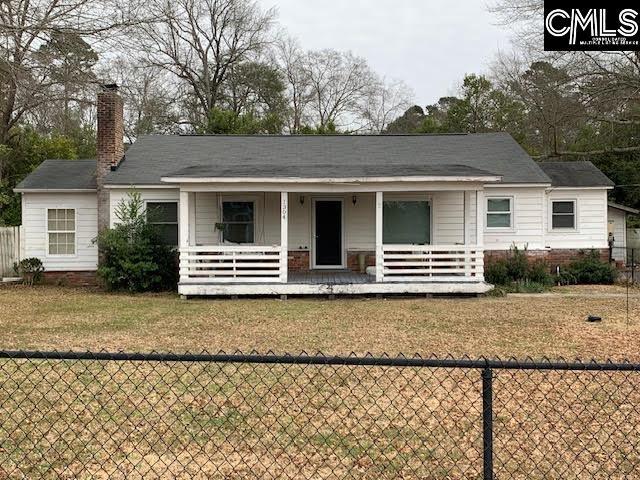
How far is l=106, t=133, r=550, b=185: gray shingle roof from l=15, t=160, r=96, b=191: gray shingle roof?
1089 millimetres

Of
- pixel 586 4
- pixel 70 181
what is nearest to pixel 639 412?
pixel 586 4

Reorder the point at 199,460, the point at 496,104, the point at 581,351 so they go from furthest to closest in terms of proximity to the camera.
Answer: the point at 496,104 < the point at 581,351 < the point at 199,460

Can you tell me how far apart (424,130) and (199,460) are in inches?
1100

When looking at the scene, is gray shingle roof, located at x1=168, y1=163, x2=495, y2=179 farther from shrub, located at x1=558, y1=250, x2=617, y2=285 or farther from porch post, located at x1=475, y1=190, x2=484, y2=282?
shrub, located at x1=558, y1=250, x2=617, y2=285

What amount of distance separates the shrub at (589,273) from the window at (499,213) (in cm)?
220

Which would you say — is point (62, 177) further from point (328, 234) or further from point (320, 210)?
point (328, 234)

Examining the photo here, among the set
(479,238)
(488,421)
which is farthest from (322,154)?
(488,421)

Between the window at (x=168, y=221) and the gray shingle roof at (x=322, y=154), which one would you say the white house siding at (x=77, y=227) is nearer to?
the gray shingle roof at (x=322, y=154)

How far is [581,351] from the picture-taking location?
7957 mm

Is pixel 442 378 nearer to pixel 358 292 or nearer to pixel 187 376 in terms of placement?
pixel 187 376

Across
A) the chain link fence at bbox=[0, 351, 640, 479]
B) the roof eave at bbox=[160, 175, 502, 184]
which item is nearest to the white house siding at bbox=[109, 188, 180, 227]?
the roof eave at bbox=[160, 175, 502, 184]

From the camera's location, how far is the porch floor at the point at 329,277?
14.1 m

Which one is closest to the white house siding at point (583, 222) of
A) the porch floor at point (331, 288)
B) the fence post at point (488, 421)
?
the porch floor at point (331, 288)

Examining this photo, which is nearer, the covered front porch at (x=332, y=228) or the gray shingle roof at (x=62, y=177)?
the covered front porch at (x=332, y=228)
